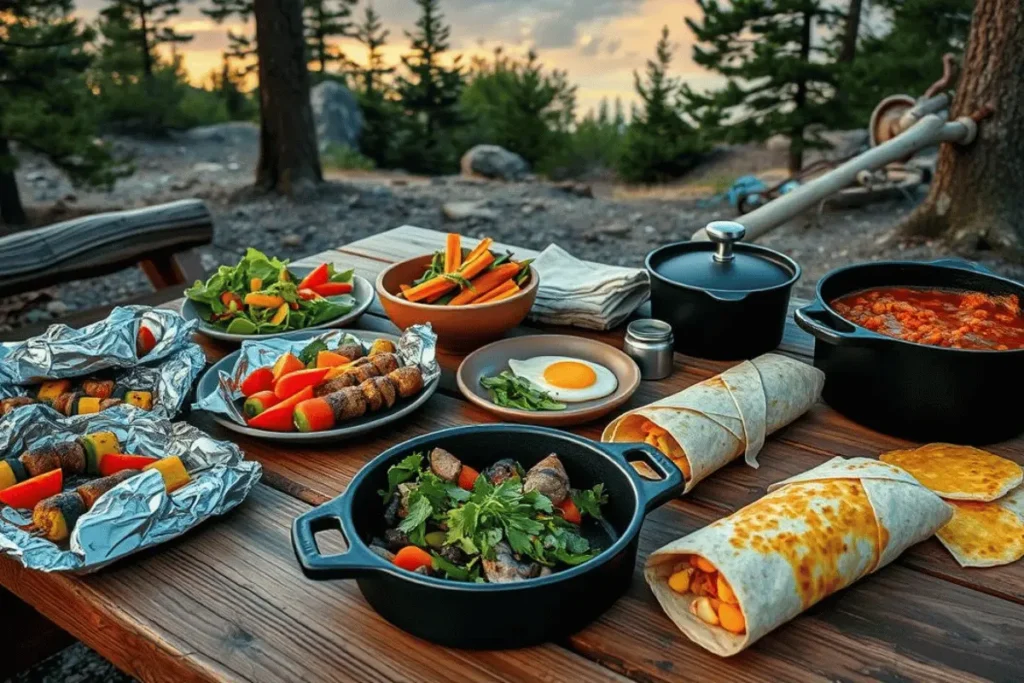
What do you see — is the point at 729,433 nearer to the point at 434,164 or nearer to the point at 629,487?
the point at 629,487

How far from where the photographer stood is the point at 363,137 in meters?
14.8

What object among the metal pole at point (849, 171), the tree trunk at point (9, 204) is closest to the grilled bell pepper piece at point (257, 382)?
the metal pole at point (849, 171)

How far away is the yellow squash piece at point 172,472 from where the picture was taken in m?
1.56

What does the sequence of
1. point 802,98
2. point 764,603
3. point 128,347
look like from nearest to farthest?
point 764,603 < point 128,347 < point 802,98

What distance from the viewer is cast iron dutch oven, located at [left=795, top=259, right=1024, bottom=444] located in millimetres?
1650

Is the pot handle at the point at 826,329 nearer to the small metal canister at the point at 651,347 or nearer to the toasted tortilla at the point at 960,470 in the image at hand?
the toasted tortilla at the point at 960,470

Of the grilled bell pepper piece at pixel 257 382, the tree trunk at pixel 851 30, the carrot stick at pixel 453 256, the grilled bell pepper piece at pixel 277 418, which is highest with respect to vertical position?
the tree trunk at pixel 851 30

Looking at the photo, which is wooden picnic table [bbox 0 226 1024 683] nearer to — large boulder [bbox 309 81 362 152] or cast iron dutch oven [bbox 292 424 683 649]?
cast iron dutch oven [bbox 292 424 683 649]

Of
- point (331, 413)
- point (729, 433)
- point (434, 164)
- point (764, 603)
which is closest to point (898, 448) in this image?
point (729, 433)

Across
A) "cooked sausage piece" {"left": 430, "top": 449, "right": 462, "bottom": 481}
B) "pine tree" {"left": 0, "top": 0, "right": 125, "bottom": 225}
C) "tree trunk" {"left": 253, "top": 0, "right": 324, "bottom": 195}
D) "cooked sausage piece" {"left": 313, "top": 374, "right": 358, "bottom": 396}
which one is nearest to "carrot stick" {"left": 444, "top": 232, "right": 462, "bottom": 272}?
"cooked sausage piece" {"left": 313, "top": 374, "right": 358, "bottom": 396}

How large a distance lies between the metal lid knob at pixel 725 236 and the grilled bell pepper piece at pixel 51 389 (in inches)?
59.5

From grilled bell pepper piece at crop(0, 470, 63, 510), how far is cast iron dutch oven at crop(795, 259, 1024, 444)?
4.70ft

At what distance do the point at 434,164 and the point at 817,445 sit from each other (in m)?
13.2

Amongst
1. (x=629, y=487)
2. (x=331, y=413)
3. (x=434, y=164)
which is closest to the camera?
(x=629, y=487)
